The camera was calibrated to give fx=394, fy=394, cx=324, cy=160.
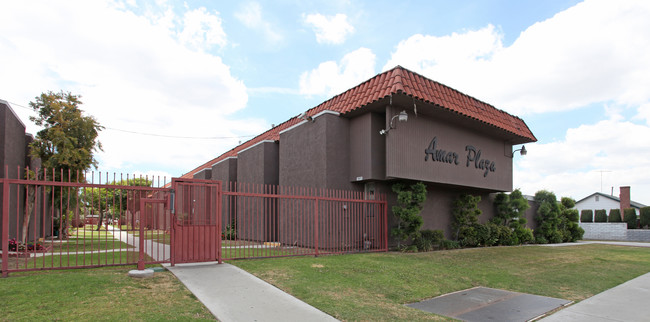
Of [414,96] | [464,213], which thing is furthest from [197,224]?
[464,213]

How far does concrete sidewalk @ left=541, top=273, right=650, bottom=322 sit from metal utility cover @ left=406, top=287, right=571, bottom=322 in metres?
0.32

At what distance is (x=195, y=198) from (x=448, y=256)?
8.45 meters

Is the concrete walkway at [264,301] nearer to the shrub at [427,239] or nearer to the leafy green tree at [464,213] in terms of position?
the shrub at [427,239]

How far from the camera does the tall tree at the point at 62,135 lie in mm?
16469

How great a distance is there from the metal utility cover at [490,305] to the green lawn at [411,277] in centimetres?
38

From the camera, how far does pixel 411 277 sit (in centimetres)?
919

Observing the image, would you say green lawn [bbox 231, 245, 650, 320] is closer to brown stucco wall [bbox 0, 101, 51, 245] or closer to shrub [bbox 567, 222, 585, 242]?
brown stucco wall [bbox 0, 101, 51, 245]

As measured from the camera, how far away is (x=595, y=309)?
23.2 feet

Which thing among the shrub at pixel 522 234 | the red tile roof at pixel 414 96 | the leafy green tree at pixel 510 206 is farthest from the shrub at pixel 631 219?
the red tile roof at pixel 414 96

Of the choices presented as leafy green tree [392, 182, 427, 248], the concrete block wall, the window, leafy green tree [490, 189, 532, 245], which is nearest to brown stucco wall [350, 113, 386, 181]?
the window

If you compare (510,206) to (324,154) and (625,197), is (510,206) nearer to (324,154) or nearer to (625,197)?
(324,154)

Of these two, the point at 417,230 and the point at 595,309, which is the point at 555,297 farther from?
the point at 417,230

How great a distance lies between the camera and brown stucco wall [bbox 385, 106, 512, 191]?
46.5 feet

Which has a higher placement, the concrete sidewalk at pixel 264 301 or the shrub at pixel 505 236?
the concrete sidewalk at pixel 264 301
